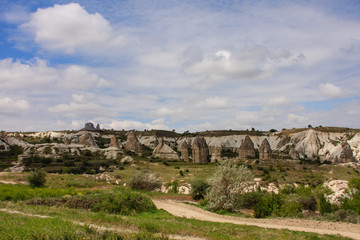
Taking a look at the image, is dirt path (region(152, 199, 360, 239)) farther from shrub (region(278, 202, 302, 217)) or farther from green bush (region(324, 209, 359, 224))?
shrub (region(278, 202, 302, 217))

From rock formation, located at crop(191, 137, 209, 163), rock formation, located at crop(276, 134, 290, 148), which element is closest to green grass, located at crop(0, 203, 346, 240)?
rock formation, located at crop(191, 137, 209, 163)

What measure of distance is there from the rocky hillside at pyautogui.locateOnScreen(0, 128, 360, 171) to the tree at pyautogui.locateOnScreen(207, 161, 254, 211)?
3276cm

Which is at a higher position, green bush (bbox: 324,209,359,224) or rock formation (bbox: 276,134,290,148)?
rock formation (bbox: 276,134,290,148)

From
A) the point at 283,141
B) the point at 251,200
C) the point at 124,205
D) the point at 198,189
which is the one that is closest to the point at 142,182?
the point at 198,189

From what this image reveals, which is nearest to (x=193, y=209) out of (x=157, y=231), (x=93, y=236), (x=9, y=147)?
(x=157, y=231)

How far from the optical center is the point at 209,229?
1183 cm

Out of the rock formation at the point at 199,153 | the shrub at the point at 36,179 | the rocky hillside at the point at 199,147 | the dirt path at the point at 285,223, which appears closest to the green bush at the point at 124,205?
the dirt path at the point at 285,223

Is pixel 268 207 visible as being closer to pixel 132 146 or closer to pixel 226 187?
pixel 226 187

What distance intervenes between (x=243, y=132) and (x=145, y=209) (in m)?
88.7

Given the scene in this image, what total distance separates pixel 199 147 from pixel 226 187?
43721mm

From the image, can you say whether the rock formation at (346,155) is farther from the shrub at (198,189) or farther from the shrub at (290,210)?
the shrub at (290,210)

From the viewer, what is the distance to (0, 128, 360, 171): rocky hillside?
182ft

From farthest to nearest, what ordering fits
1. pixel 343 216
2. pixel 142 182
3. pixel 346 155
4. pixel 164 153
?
pixel 164 153 → pixel 346 155 → pixel 142 182 → pixel 343 216

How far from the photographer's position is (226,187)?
65.2 feet
